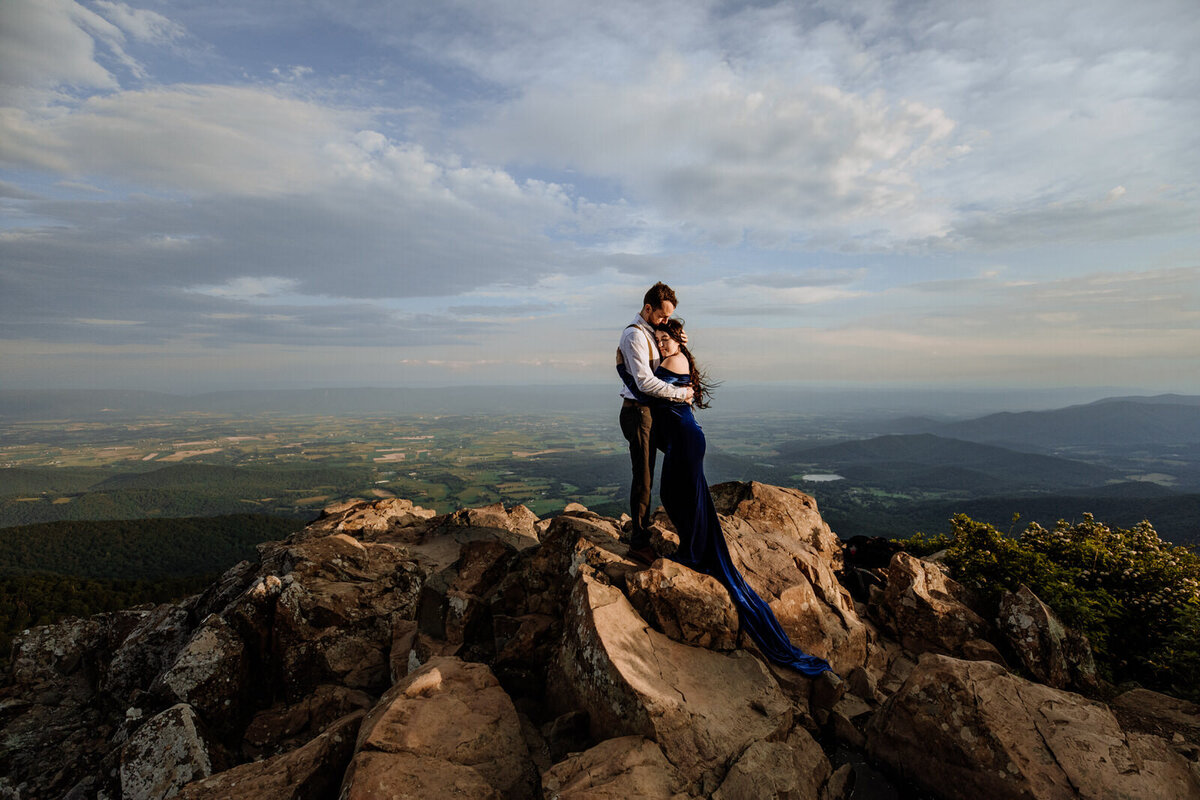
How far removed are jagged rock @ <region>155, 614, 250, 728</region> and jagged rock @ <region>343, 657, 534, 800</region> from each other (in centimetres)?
394

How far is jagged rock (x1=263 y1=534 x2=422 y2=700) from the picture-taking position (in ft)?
27.9

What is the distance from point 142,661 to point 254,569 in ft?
7.76

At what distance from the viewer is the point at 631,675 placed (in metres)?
5.89

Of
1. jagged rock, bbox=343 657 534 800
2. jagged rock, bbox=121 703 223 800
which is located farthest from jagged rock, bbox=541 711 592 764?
jagged rock, bbox=121 703 223 800

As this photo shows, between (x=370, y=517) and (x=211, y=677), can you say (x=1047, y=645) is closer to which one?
(x=211, y=677)

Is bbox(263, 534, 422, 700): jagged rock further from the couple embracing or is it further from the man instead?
the couple embracing

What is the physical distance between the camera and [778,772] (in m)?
5.26

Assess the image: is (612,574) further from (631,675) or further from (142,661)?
(142,661)

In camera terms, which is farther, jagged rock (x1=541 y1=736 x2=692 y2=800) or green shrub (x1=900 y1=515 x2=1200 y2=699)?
green shrub (x1=900 y1=515 x2=1200 y2=699)

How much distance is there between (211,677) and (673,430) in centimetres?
876

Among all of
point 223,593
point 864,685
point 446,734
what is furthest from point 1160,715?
point 223,593

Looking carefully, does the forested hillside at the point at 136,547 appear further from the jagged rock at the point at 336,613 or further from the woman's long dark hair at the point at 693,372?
the woman's long dark hair at the point at 693,372

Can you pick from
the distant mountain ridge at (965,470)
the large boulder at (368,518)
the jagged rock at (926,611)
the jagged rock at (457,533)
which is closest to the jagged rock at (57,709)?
the large boulder at (368,518)

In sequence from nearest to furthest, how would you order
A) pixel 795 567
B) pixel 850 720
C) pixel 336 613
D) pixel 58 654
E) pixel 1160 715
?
pixel 850 720
pixel 1160 715
pixel 795 567
pixel 336 613
pixel 58 654
